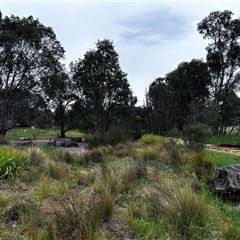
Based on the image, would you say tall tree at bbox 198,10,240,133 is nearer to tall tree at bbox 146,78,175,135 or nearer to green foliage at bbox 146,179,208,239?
tall tree at bbox 146,78,175,135

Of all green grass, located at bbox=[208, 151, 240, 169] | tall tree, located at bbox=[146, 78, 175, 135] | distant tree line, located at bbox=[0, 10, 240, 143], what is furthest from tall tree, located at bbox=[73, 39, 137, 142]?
green grass, located at bbox=[208, 151, 240, 169]

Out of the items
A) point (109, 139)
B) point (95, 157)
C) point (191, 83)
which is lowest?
point (95, 157)

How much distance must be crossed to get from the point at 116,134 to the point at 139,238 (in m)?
11.6

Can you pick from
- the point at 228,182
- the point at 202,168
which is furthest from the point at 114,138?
the point at 228,182

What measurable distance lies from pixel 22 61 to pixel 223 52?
1684cm

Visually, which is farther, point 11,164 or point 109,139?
point 109,139

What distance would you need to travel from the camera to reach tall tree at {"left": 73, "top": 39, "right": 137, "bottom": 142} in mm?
24766

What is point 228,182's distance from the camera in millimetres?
4641

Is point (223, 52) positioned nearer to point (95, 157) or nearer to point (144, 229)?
point (95, 157)

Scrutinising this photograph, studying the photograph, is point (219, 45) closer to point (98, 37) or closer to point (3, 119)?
point (98, 37)

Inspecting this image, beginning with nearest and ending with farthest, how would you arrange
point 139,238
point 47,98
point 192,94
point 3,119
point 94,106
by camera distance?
point 139,238 → point 3,119 → point 47,98 → point 94,106 → point 192,94

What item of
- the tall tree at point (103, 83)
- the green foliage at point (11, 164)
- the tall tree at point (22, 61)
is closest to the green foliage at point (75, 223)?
the green foliage at point (11, 164)

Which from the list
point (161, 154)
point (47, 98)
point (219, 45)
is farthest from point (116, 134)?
point (219, 45)

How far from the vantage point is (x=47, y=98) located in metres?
23.0
